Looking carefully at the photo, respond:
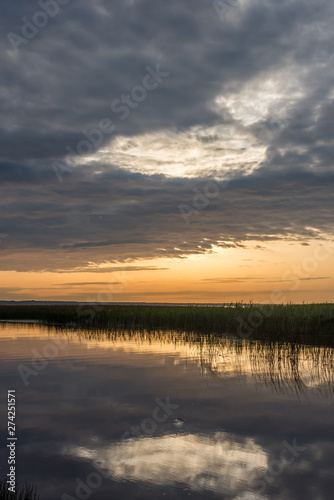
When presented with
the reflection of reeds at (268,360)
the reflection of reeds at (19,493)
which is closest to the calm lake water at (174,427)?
the reflection of reeds at (268,360)

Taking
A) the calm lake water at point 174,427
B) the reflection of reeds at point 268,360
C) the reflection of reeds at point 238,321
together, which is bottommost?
the calm lake water at point 174,427

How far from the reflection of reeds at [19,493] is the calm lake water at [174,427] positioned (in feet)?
0.56

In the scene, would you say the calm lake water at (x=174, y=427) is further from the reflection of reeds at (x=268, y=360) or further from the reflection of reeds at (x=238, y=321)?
the reflection of reeds at (x=238, y=321)

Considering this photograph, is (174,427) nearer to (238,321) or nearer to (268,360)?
(268,360)

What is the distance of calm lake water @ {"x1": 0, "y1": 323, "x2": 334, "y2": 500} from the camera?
264 inches

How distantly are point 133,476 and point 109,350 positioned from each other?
14927mm

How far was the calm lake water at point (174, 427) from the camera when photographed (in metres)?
6.70

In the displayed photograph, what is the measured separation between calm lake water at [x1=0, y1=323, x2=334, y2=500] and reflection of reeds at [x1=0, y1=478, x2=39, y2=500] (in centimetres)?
17

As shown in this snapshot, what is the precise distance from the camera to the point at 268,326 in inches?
1085

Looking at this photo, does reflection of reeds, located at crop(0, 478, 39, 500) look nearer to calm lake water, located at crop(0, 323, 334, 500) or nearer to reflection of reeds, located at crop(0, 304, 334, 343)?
calm lake water, located at crop(0, 323, 334, 500)

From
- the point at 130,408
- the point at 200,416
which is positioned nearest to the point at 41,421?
the point at 130,408

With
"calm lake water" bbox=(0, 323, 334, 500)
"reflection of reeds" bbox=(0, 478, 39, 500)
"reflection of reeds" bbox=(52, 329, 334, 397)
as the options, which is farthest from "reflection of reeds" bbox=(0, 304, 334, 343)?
"reflection of reeds" bbox=(0, 478, 39, 500)

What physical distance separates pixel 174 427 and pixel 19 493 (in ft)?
12.5

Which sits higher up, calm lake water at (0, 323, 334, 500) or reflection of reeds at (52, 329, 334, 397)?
reflection of reeds at (52, 329, 334, 397)
